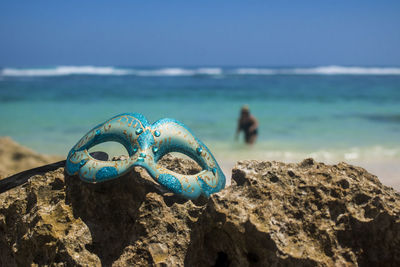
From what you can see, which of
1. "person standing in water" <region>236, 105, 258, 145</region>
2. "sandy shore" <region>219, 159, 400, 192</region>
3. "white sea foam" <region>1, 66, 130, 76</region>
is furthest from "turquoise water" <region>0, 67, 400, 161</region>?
"white sea foam" <region>1, 66, 130, 76</region>

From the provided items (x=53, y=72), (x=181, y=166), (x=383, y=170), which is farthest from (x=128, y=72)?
(x=181, y=166)

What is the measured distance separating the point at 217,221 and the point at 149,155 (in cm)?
45

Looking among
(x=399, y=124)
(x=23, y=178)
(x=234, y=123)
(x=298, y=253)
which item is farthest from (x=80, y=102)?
(x=298, y=253)

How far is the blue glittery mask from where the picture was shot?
200 centimetres

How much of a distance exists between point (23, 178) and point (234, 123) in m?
8.74

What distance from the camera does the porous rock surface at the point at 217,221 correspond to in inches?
71.4

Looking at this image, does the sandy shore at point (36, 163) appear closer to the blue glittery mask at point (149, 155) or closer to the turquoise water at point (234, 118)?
the turquoise water at point (234, 118)

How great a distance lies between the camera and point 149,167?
6.57ft

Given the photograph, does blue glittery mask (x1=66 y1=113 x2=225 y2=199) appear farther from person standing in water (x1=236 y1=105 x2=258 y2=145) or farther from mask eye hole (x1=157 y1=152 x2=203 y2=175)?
person standing in water (x1=236 y1=105 x2=258 y2=145)

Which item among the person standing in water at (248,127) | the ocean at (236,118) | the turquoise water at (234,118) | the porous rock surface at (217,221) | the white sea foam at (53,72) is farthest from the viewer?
the white sea foam at (53,72)

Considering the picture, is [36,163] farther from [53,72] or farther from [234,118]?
[53,72]

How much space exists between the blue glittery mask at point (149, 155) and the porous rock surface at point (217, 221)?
8 centimetres

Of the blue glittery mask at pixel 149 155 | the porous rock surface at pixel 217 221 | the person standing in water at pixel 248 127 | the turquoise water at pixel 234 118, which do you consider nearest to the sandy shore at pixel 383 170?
the turquoise water at pixel 234 118

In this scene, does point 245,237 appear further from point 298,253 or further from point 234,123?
point 234,123
